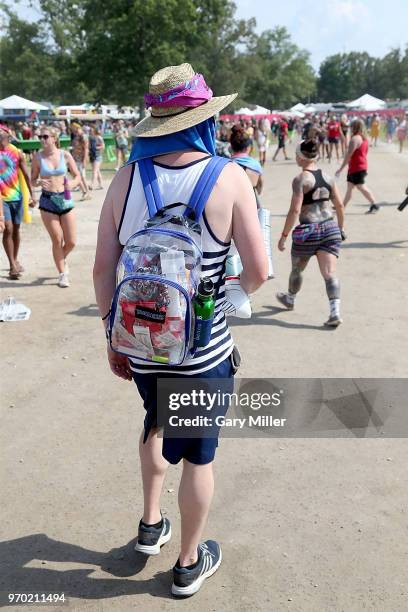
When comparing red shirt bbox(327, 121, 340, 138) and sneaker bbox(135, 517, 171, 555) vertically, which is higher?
red shirt bbox(327, 121, 340, 138)

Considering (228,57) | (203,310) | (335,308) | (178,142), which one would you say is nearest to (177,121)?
(178,142)

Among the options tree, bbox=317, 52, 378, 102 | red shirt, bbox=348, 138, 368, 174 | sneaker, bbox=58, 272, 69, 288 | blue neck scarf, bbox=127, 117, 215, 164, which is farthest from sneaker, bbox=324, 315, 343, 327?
tree, bbox=317, 52, 378, 102

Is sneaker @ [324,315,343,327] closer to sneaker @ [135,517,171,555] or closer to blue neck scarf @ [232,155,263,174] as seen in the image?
blue neck scarf @ [232,155,263,174]

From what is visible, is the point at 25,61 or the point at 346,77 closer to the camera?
the point at 25,61

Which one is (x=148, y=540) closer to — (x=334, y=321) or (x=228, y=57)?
(x=334, y=321)

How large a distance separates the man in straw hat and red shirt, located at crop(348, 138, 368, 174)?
9.98 metres

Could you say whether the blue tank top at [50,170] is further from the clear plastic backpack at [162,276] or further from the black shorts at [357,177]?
the black shorts at [357,177]

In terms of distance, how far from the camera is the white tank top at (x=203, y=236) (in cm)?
221

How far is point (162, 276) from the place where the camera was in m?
2.12

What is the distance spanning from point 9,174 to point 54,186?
2.40ft

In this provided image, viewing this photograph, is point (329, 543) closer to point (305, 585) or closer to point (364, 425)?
point (305, 585)

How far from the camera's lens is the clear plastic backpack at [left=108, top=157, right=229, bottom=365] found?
2121 mm

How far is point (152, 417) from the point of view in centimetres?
256

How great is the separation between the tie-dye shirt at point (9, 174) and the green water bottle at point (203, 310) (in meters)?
5.90
